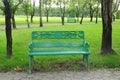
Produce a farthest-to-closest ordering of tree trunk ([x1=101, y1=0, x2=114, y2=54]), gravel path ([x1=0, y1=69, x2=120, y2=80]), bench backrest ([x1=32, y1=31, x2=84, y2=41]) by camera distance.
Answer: tree trunk ([x1=101, y1=0, x2=114, y2=54])
bench backrest ([x1=32, y1=31, x2=84, y2=41])
gravel path ([x1=0, y1=69, x2=120, y2=80])

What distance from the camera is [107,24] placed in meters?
10.1

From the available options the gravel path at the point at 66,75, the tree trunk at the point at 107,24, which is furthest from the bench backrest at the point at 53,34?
the tree trunk at the point at 107,24

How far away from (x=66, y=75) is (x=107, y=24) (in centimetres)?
302

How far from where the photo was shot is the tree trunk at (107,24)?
9961mm

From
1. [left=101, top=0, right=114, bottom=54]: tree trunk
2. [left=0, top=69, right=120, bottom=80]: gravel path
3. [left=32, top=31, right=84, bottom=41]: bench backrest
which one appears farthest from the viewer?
[left=101, top=0, right=114, bottom=54]: tree trunk

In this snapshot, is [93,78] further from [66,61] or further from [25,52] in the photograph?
[25,52]

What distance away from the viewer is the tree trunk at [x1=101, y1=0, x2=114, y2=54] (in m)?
9.96

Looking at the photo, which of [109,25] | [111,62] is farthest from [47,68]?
[109,25]

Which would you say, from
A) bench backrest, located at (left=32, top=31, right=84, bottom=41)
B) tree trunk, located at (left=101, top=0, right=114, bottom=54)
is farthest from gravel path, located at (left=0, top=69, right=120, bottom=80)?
tree trunk, located at (left=101, top=0, right=114, bottom=54)

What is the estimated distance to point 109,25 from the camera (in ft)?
33.1

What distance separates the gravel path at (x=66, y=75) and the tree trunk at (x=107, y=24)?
6.12 ft

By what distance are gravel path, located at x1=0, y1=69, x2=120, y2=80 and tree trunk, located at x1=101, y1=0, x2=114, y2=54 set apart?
187 centimetres

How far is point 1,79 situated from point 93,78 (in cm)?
249

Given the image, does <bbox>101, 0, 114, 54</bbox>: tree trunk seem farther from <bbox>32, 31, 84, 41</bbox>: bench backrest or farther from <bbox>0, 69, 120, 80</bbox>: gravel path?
<bbox>0, 69, 120, 80</bbox>: gravel path
